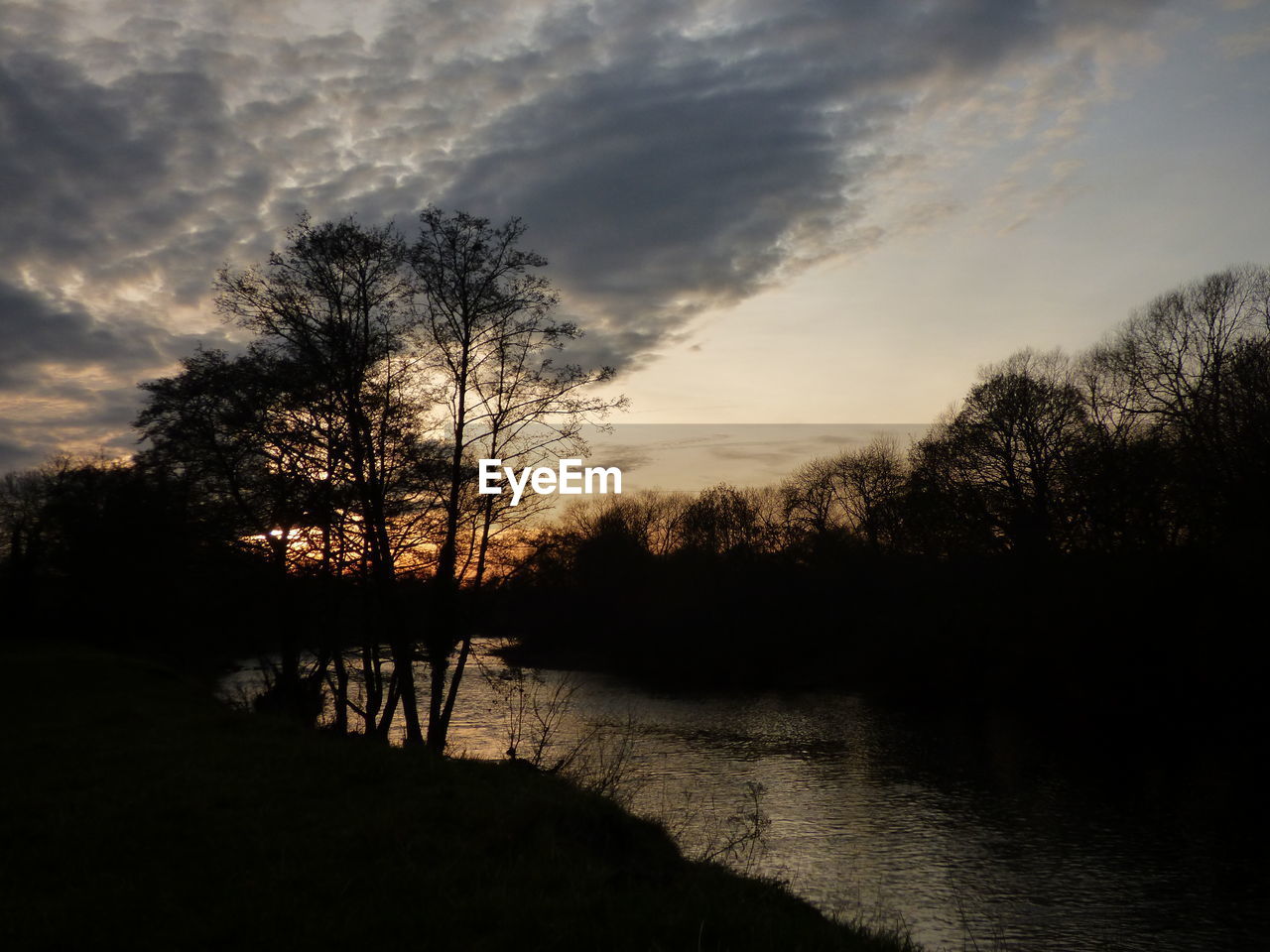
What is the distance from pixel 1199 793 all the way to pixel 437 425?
2061 cm

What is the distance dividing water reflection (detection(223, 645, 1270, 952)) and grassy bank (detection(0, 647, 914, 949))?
6.15 meters

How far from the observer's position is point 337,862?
21.9ft

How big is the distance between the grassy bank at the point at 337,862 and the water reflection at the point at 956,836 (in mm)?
6154

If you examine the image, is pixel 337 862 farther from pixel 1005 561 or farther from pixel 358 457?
pixel 1005 561

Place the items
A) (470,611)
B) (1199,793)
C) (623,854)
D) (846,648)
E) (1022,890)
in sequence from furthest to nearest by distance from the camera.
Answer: (846,648), (1199,793), (470,611), (1022,890), (623,854)

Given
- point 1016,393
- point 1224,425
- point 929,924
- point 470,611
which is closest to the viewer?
point 929,924

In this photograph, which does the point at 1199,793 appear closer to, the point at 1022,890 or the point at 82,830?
the point at 1022,890

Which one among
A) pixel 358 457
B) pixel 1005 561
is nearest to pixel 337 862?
pixel 358 457

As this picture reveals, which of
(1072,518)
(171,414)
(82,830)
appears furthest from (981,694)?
(82,830)

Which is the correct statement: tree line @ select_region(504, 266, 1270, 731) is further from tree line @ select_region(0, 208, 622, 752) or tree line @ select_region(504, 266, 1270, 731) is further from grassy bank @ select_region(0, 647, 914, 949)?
grassy bank @ select_region(0, 647, 914, 949)

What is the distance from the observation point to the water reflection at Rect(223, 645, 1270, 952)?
14742 mm

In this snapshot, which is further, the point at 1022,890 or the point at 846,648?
the point at 846,648

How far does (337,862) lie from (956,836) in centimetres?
1638

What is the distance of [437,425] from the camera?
70.5 ft
